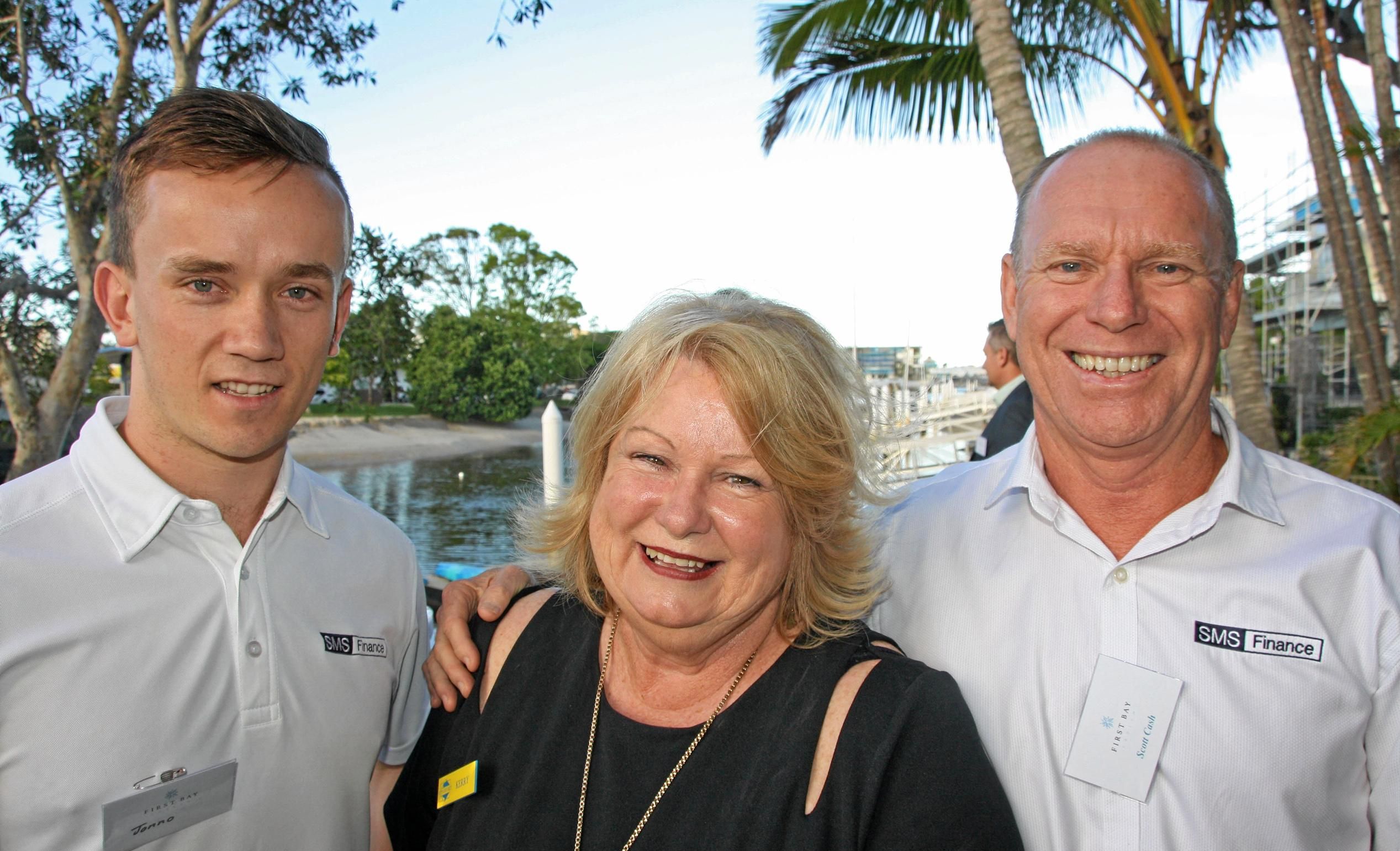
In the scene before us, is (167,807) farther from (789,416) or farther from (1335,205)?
(1335,205)

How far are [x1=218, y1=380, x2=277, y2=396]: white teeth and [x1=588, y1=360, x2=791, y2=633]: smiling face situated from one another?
82cm

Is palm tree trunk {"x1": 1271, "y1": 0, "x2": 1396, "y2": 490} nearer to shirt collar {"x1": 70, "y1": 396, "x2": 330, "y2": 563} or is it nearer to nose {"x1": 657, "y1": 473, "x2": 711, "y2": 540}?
nose {"x1": 657, "y1": 473, "x2": 711, "y2": 540}

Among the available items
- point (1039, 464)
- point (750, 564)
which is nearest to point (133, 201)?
point (750, 564)

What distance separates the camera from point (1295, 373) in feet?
73.5

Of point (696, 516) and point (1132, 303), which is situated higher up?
point (1132, 303)

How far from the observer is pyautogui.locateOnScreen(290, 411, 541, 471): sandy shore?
3291 centimetres

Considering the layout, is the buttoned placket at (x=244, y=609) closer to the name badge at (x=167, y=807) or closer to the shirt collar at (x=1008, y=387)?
the name badge at (x=167, y=807)

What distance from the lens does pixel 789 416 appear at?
196 centimetres

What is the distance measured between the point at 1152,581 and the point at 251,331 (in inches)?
82.5

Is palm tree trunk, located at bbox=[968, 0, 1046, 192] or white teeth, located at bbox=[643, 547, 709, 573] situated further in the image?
palm tree trunk, located at bbox=[968, 0, 1046, 192]

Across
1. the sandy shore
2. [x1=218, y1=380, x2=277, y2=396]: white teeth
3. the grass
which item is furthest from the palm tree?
the grass

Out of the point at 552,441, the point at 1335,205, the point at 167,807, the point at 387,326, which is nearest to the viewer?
the point at 167,807

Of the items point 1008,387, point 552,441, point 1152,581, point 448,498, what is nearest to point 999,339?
point 1008,387

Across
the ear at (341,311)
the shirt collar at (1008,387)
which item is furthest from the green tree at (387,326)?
the shirt collar at (1008,387)
